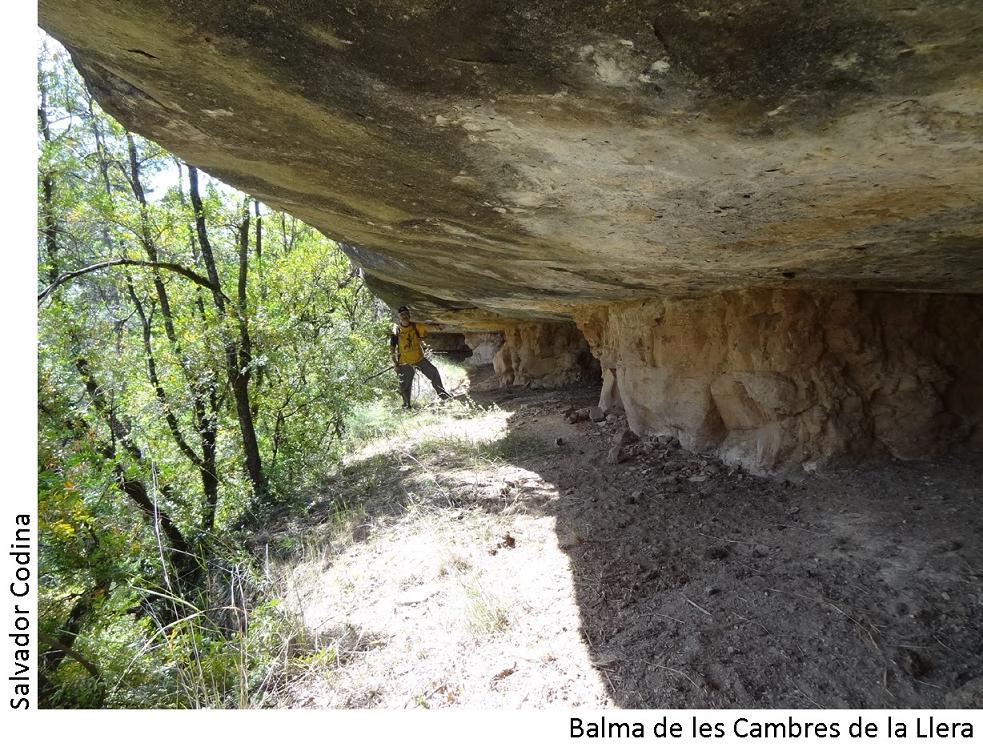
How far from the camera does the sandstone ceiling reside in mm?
1146

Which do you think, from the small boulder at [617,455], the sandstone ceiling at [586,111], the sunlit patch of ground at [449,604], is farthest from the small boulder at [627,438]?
the sandstone ceiling at [586,111]

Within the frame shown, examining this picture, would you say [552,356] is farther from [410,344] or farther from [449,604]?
[449,604]

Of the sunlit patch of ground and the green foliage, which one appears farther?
the green foliage

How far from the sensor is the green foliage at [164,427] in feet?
8.56

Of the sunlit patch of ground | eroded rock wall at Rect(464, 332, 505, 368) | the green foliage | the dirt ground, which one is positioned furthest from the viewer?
eroded rock wall at Rect(464, 332, 505, 368)

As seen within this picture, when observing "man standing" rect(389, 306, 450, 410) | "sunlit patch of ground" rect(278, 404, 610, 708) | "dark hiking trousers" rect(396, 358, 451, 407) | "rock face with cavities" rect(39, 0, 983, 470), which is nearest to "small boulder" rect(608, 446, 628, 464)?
"sunlit patch of ground" rect(278, 404, 610, 708)

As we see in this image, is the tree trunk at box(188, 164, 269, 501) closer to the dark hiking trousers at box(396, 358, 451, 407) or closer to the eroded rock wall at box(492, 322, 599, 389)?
the dark hiking trousers at box(396, 358, 451, 407)

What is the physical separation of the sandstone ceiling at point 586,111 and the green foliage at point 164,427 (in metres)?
2.12

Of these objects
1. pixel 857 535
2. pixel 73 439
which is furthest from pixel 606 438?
pixel 73 439

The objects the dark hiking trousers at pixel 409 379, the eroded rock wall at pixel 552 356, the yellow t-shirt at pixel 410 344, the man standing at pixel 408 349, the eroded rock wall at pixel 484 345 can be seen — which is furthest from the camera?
the eroded rock wall at pixel 484 345

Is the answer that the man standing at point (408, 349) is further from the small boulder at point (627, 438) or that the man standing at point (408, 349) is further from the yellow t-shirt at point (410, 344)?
the small boulder at point (627, 438)

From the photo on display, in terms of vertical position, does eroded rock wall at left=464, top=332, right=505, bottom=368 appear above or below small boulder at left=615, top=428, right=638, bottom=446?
above

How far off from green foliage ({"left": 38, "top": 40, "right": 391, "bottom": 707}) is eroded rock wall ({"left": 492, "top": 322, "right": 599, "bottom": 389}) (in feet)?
8.39

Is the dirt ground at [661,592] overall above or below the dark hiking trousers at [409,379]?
below
